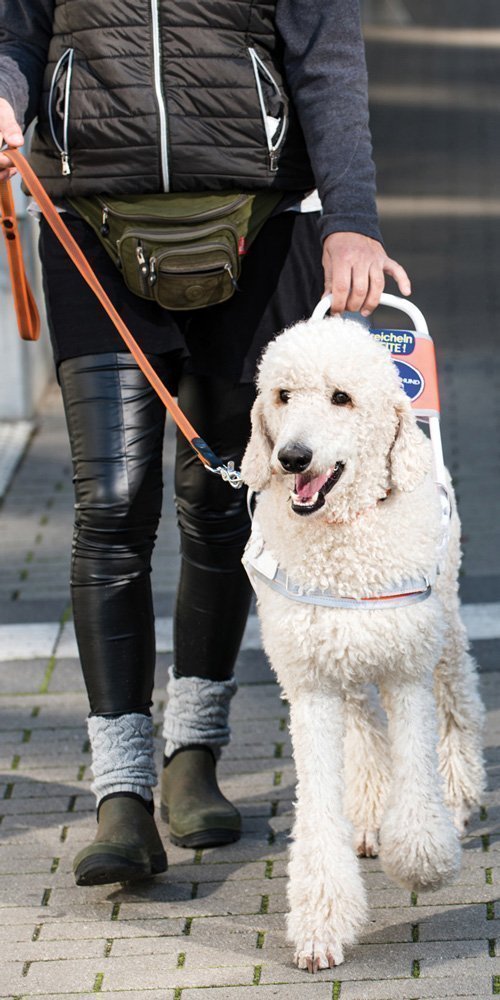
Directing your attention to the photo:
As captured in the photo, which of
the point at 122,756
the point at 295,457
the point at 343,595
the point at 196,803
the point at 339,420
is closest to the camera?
the point at 295,457

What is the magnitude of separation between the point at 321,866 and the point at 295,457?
2.69 feet

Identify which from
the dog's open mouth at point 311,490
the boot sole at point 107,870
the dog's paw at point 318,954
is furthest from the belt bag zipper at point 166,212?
the dog's paw at point 318,954

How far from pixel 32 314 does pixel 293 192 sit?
0.70 m

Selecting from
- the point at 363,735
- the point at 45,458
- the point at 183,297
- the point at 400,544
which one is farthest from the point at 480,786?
the point at 45,458

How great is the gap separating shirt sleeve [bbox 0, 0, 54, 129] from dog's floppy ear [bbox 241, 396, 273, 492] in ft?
2.84

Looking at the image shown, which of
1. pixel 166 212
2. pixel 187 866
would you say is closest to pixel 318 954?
pixel 187 866

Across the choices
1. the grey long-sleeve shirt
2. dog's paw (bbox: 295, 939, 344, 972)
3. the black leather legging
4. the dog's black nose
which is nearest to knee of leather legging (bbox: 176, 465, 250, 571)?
the black leather legging

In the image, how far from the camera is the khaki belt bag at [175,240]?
366 centimetres

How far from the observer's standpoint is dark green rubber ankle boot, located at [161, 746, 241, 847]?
13.0 ft

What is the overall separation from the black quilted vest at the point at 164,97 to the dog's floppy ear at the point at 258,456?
58cm

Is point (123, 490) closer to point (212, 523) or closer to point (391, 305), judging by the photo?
point (212, 523)

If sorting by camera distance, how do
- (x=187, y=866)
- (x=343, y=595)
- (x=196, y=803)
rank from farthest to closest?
(x=196, y=803) < (x=187, y=866) < (x=343, y=595)

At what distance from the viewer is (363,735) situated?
3777 millimetres

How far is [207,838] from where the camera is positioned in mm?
3959
